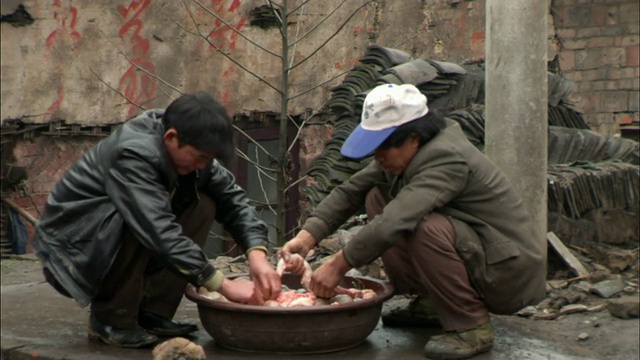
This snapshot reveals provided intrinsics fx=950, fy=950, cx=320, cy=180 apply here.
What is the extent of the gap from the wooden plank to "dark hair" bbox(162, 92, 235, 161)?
3038 millimetres

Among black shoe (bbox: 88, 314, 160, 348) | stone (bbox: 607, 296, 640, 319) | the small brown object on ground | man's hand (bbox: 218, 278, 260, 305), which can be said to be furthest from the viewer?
stone (bbox: 607, 296, 640, 319)

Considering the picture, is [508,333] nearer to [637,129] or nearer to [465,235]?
[465,235]

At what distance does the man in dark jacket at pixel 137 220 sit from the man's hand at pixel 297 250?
11cm

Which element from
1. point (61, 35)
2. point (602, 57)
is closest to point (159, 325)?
point (61, 35)

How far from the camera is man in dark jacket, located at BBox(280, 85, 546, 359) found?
372cm

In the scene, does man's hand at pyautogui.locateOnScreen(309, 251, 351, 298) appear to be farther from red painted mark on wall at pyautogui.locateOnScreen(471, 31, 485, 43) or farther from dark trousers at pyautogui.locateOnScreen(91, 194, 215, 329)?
red painted mark on wall at pyautogui.locateOnScreen(471, 31, 485, 43)

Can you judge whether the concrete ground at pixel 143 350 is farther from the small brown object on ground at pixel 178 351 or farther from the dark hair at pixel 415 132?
the dark hair at pixel 415 132

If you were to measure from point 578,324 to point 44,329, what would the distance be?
9.15 ft

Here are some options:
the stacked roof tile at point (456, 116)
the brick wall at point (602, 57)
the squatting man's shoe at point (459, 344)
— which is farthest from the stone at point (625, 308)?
the brick wall at point (602, 57)

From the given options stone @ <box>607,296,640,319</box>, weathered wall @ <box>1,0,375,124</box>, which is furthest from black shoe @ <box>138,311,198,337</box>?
weathered wall @ <box>1,0,375,124</box>

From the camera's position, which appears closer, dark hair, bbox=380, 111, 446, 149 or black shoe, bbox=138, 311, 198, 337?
dark hair, bbox=380, 111, 446, 149

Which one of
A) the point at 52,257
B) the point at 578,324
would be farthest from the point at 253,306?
the point at 578,324

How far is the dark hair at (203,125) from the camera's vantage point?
3701mm

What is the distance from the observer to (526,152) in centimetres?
534
